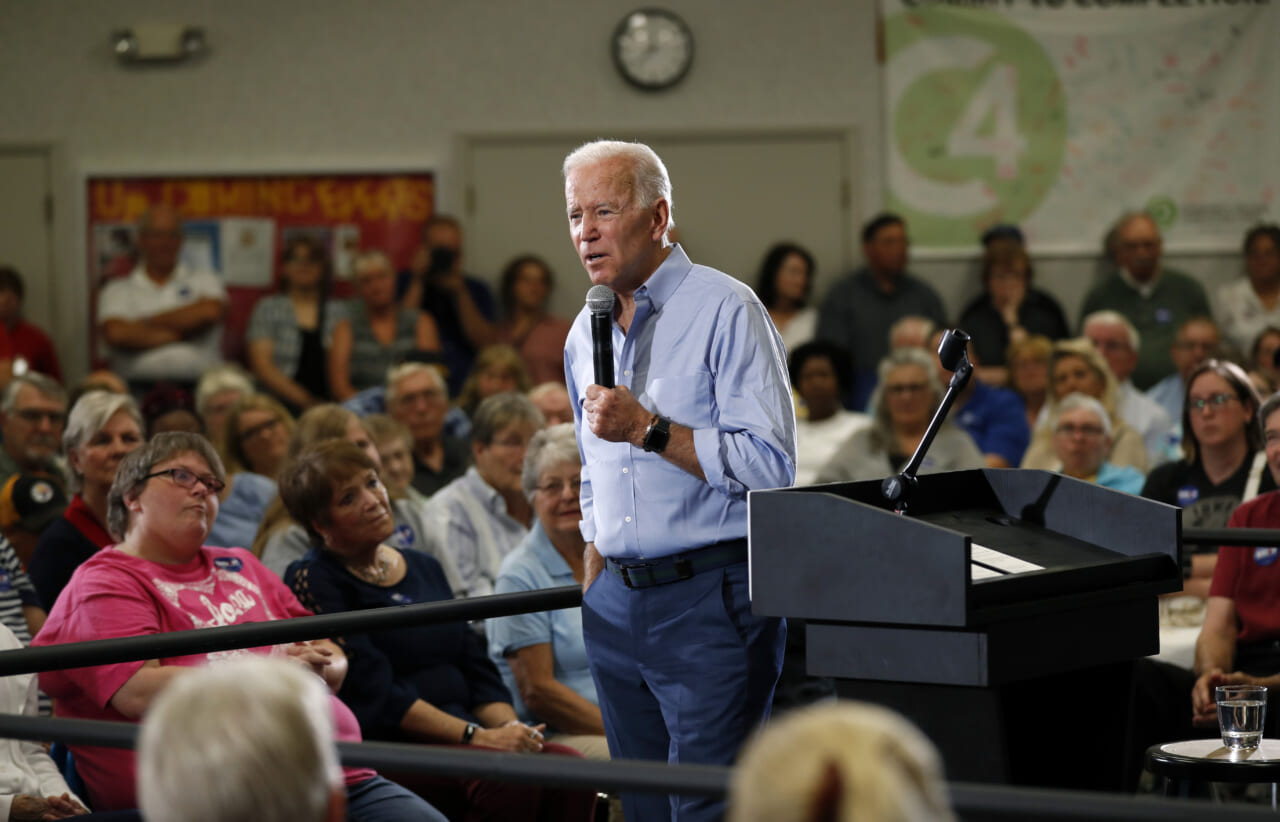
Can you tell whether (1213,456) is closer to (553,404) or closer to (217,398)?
(553,404)

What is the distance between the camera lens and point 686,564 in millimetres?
2283

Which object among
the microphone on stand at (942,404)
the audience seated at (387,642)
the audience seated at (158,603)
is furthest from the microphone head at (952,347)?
the audience seated at (387,642)

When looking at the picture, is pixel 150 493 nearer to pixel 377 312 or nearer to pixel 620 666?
pixel 620 666

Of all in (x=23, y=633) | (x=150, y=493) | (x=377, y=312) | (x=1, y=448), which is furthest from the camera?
(x=377, y=312)

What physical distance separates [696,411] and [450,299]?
5451 mm

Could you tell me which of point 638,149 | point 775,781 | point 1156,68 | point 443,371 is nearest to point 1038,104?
point 1156,68

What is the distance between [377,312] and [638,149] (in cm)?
511

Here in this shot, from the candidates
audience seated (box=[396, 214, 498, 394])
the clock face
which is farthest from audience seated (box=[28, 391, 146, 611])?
the clock face

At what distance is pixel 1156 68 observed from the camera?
7.89 meters

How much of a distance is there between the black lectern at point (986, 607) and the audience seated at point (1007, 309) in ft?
17.7

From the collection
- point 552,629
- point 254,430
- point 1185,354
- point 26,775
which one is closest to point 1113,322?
point 1185,354

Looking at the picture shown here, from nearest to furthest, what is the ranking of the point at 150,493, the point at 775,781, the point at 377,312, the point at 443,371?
the point at 775,781 < the point at 150,493 < the point at 443,371 < the point at 377,312

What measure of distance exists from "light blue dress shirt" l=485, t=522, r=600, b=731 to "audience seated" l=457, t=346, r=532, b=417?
2.44 meters

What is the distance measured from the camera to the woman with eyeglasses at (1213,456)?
14.3 feet
